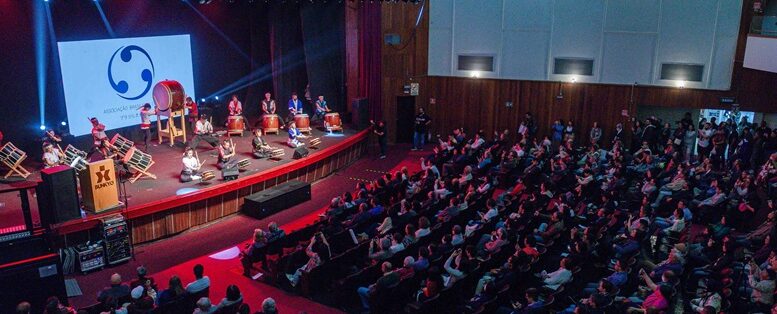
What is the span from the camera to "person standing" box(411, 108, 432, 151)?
19188mm

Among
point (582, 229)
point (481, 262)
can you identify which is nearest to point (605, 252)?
point (582, 229)

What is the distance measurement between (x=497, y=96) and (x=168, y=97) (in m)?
9.79

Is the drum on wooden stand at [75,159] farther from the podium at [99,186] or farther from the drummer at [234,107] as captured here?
the drummer at [234,107]

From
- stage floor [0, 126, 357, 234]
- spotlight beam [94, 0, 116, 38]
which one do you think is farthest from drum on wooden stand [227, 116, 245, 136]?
spotlight beam [94, 0, 116, 38]

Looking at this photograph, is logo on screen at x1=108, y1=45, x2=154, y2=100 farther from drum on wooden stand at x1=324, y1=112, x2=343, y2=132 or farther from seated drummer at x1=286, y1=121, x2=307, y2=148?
drum on wooden stand at x1=324, y1=112, x2=343, y2=132

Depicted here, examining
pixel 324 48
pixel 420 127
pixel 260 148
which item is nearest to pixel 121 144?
pixel 260 148

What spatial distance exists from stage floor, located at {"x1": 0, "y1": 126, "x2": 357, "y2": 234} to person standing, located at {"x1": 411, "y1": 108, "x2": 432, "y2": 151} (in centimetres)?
225

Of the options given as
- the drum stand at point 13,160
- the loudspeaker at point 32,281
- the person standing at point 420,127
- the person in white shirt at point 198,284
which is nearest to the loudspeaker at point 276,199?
the drum stand at point 13,160

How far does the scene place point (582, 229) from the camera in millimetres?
10617

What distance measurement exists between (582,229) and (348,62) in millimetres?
10832

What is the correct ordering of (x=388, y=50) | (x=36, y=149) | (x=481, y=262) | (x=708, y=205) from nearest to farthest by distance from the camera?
(x=481, y=262) → (x=708, y=205) → (x=36, y=149) → (x=388, y=50)

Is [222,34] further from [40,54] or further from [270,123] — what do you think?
[40,54]

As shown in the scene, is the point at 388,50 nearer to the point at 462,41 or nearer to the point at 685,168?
the point at 462,41

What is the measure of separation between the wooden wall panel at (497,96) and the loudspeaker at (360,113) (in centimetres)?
156
